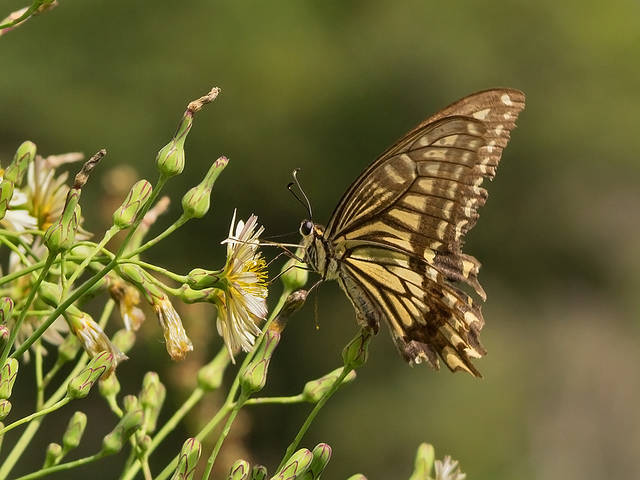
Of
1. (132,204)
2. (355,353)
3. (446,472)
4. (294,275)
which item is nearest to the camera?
(132,204)

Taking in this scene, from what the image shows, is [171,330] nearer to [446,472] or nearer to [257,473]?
[257,473]

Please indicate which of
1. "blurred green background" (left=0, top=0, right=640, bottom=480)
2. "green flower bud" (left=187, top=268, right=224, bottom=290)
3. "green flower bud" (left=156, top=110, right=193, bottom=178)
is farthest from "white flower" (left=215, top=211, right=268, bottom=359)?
"blurred green background" (left=0, top=0, right=640, bottom=480)

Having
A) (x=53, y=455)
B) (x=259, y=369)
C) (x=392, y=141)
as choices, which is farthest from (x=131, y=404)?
(x=392, y=141)

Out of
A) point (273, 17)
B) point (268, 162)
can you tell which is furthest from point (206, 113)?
point (273, 17)

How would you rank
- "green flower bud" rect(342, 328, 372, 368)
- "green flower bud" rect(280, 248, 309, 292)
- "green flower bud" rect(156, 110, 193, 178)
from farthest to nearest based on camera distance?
1. "green flower bud" rect(280, 248, 309, 292)
2. "green flower bud" rect(342, 328, 372, 368)
3. "green flower bud" rect(156, 110, 193, 178)

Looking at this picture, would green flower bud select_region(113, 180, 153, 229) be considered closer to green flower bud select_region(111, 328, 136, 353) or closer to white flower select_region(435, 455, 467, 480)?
green flower bud select_region(111, 328, 136, 353)

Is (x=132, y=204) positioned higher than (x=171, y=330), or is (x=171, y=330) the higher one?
(x=132, y=204)

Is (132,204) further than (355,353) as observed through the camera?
No
